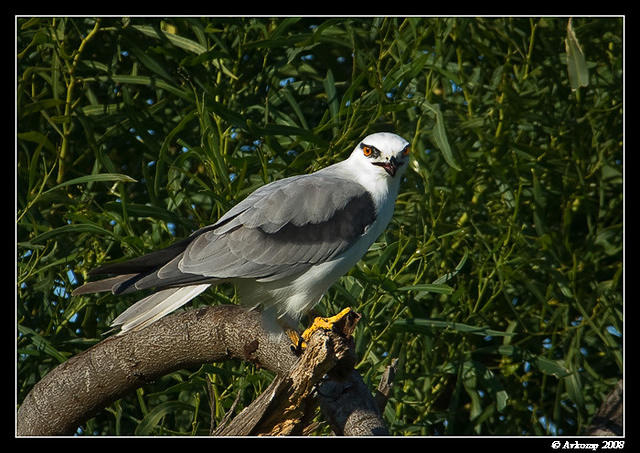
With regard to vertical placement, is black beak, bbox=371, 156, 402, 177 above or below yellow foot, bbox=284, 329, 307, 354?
above

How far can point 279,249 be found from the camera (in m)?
2.81

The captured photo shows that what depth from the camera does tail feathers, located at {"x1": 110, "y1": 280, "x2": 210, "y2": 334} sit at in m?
2.69

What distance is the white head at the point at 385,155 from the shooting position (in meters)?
2.96

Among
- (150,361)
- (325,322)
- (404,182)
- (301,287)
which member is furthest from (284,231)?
(404,182)

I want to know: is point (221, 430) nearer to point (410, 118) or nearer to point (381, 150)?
point (381, 150)

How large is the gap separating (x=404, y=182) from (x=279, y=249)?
862 millimetres

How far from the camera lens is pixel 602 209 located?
3871 millimetres

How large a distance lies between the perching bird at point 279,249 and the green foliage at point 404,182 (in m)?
0.20

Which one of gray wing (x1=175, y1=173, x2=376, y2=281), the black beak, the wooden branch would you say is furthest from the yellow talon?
the wooden branch

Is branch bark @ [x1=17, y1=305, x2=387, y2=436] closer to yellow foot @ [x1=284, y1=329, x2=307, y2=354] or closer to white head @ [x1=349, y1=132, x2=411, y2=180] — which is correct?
yellow foot @ [x1=284, y1=329, x2=307, y2=354]

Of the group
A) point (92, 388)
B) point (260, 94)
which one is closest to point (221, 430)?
point (92, 388)

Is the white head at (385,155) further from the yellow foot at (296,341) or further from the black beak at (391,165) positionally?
the yellow foot at (296,341)

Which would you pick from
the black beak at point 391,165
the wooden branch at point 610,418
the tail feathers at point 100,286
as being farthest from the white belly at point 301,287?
the wooden branch at point 610,418

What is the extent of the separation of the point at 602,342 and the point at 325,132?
141 cm
